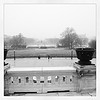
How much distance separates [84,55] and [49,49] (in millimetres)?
390

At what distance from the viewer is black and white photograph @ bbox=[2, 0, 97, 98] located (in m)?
1.93

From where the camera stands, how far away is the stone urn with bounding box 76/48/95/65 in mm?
1951

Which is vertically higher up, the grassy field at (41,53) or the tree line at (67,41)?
the tree line at (67,41)

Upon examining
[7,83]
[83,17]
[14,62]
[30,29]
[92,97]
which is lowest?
[92,97]

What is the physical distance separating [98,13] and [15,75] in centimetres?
113

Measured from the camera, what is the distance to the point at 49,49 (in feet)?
6.39

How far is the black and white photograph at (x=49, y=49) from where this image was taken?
76.0 inches

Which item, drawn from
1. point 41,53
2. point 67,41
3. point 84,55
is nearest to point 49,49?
point 41,53

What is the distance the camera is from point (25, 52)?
196 cm

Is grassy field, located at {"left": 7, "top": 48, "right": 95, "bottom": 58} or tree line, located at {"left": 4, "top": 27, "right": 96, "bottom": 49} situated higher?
tree line, located at {"left": 4, "top": 27, "right": 96, "bottom": 49}

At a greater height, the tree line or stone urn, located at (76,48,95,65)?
the tree line

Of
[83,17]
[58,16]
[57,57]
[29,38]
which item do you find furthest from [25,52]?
[83,17]

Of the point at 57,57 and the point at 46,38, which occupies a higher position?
the point at 46,38

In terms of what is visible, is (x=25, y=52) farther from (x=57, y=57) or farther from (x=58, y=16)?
(x=58, y=16)
